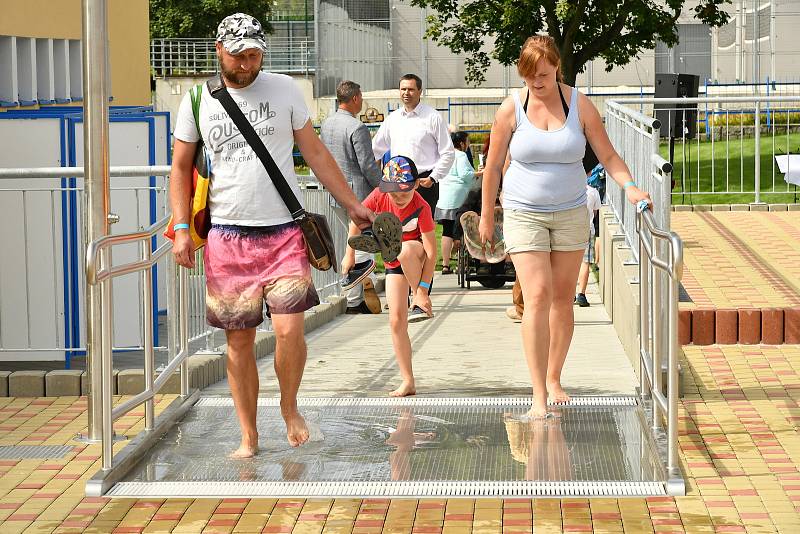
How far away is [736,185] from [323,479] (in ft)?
44.9

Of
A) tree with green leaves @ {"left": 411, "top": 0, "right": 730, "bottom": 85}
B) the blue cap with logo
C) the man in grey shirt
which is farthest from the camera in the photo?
tree with green leaves @ {"left": 411, "top": 0, "right": 730, "bottom": 85}

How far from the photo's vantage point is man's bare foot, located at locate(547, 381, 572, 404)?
7.15 metres

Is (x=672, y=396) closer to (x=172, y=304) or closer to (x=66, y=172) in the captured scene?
(x=172, y=304)

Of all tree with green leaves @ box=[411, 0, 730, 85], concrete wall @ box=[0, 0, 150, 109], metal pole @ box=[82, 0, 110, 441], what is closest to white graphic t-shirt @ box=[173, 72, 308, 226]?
metal pole @ box=[82, 0, 110, 441]

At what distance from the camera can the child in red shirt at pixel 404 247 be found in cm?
766

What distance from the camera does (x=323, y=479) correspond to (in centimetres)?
583

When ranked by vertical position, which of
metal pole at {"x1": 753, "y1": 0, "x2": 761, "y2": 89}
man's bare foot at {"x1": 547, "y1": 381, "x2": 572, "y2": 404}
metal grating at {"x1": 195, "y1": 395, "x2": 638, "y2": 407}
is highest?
metal pole at {"x1": 753, "y1": 0, "x2": 761, "y2": 89}

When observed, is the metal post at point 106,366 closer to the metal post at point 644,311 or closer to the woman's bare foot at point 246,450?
the woman's bare foot at point 246,450

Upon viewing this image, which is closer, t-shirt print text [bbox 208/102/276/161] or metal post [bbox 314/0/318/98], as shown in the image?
t-shirt print text [bbox 208/102/276/161]

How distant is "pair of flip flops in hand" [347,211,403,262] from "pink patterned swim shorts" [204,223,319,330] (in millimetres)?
435

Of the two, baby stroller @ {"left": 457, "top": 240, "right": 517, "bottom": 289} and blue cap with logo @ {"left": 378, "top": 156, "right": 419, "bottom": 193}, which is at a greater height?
blue cap with logo @ {"left": 378, "top": 156, "right": 419, "bottom": 193}

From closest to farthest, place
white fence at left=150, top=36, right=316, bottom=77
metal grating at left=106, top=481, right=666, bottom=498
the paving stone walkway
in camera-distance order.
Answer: the paving stone walkway < metal grating at left=106, top=481, right=666, bottom=498 < white fence at left=150, top=36, right=316, bottom=77

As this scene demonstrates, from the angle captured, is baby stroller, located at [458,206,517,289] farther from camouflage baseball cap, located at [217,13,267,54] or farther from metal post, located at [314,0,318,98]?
metal post, located at [314,0,318,98]

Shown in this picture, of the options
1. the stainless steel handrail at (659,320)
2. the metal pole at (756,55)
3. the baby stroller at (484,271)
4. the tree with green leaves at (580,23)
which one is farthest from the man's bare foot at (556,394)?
the metal pole at (756,55)
